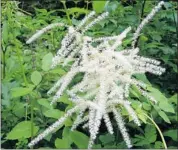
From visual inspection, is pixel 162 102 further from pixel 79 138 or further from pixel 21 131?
pixel 21 131

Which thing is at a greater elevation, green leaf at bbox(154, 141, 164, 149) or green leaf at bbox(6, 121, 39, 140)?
green leaf at bbox(6, 121, 39, 140)

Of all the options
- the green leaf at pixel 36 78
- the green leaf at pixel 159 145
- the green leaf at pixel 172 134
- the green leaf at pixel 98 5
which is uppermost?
the green leaf at pixel 98 5

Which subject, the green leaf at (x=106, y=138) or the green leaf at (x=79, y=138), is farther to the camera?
the green leaf at (x=106, y=138)

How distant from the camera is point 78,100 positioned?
55.9 inches

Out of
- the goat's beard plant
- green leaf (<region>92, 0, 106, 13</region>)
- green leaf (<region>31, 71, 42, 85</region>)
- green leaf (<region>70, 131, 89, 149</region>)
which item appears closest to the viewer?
green leaf (<region>92, 0, 106, 13</region>)

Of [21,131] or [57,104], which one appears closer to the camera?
[21,131]

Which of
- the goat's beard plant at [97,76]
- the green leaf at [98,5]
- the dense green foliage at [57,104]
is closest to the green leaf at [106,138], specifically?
the dense green foliage at [57,104]

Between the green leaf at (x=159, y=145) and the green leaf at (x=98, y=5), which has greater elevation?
the green leaf at (x=98, y=5)

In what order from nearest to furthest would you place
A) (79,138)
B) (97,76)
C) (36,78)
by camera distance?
1. (97,76)
2. (79,138)
3. (36,78)

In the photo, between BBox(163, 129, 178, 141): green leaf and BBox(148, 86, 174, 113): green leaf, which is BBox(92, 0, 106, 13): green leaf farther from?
BBox(163, 129, 178, 141): green leaf

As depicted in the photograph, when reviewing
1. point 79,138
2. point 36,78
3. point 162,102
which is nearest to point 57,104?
point 36,78

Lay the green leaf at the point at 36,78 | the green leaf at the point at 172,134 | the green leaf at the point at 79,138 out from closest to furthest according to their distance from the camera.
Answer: the green leaf at the point at 79,138 < the green leaf at the point at 36,78 < the green leaf at the point at 172,134

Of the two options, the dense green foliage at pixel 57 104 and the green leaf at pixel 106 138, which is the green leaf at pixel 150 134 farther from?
the green leaf at pixel 106 138

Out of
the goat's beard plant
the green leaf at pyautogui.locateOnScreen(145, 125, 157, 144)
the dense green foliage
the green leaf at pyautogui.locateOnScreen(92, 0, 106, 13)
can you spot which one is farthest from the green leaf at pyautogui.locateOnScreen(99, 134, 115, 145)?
the green leaf at pyautogui.locateOnScreen(92, 0, 106, 13)
